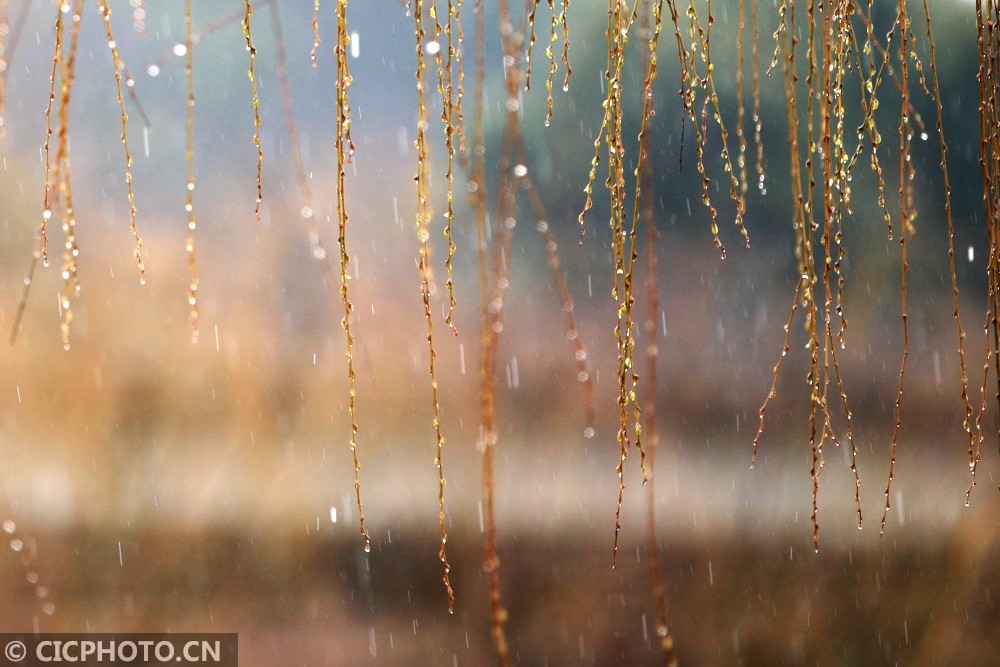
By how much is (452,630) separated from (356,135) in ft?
4.88

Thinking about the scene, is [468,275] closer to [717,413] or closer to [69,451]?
[717,413]

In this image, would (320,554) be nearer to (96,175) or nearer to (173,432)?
(173,432)

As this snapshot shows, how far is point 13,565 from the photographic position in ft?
8.34

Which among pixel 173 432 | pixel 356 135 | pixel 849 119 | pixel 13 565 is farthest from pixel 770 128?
pixel 13 565

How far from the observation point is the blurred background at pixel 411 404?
2.50m

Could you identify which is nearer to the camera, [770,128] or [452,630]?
[770,128]

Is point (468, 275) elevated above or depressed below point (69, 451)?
above

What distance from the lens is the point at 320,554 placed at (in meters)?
2.59

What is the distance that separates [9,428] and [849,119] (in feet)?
8.35

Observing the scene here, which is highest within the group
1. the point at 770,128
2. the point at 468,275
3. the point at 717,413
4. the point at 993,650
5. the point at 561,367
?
the point at 770,128

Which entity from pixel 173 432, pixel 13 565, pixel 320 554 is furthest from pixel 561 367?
pixel 13 565

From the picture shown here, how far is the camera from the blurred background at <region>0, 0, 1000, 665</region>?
8.21ft

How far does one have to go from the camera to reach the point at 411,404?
2.61 meters

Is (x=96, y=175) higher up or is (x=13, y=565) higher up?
(x=96, y=175)
